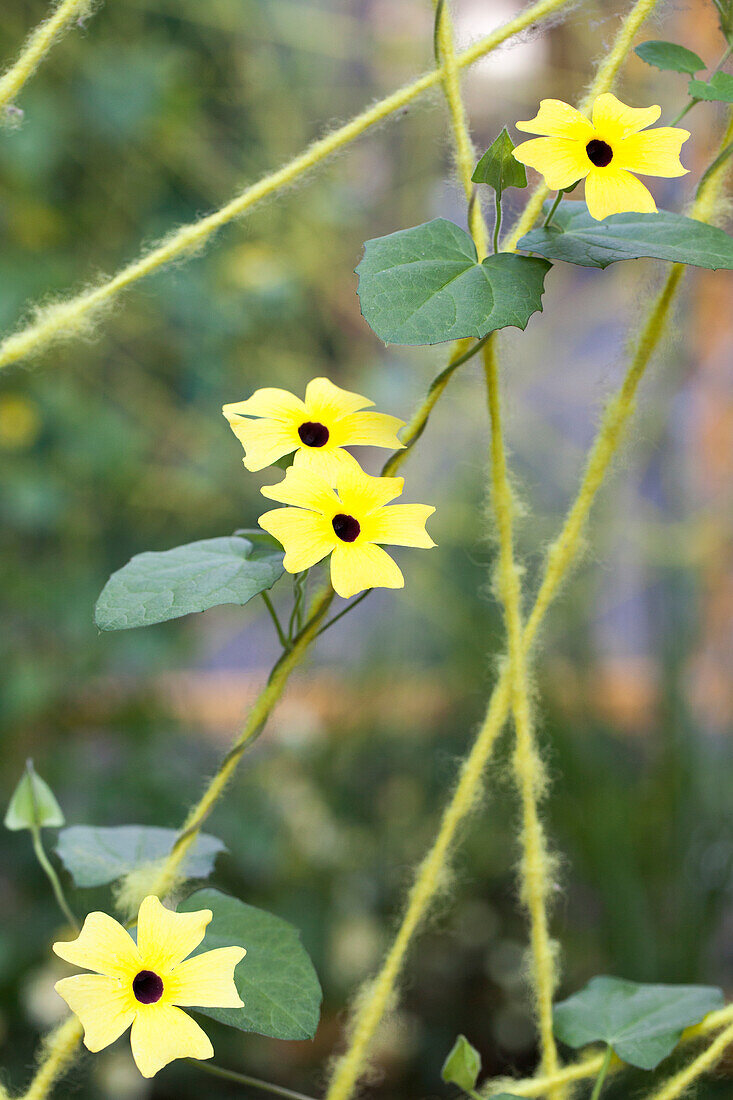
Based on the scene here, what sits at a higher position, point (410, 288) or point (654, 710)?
point (654, 710)

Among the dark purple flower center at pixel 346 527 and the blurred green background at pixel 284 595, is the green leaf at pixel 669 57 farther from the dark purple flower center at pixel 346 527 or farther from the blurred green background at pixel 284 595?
the blurred green background at pixel 284 595

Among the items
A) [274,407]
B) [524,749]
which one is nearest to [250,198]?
[274,407]

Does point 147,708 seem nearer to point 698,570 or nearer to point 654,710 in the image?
point 654,710

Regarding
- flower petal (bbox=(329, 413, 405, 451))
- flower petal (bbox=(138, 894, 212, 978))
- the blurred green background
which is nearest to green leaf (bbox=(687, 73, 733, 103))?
flower petal (bbox=(329, 413, 405, 451))

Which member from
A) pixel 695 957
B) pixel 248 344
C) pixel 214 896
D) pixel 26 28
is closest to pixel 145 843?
pixel 214 896

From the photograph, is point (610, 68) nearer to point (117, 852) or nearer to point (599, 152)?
point (599, 152)

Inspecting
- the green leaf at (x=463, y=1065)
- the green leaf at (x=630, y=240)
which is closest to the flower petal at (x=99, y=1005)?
the green leaf at (x=463, y=1065)

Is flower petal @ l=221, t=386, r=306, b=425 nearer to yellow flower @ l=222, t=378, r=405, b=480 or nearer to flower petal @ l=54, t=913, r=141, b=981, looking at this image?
yellow flower @ l=222, t=378, r=405, b=480
